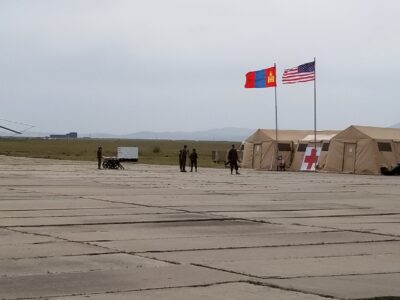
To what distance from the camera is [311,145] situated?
1759 inches

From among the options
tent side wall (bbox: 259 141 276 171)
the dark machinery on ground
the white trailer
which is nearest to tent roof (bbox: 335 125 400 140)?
tent side wall (bbox: 259 141 276 171)

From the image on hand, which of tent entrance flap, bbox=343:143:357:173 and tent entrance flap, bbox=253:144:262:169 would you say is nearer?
tent entrance flap, bbox=343:143:357:173

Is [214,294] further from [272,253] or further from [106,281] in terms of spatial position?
[272,253]

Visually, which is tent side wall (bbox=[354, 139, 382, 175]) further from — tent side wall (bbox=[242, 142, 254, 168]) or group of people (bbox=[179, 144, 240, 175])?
tent side wall (bbox=[242, 142, 254, 168])

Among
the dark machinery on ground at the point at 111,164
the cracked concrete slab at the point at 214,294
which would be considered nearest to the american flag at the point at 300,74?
the dark machinery on ground at the point at 111,164

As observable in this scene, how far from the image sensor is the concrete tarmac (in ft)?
26.1

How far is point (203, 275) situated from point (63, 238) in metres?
4.03

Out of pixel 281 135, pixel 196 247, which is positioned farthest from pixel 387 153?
pixel 196 247

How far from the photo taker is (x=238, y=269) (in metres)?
9.17

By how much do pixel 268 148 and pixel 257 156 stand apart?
1.50 m

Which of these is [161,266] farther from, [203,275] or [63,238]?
[63,238]

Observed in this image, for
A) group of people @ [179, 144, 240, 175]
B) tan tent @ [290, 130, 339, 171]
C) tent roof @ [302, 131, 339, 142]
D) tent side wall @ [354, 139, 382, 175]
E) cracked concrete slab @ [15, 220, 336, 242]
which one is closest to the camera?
cracked concrete slab @ [15, 220, 336, 242]

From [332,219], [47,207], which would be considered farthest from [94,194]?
[332,219]

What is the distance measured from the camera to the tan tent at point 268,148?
4644 centimetres
